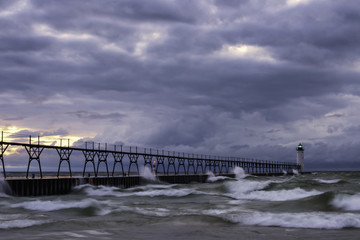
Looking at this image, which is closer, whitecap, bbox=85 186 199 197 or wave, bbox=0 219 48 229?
wave, bbox=0 219 48 229

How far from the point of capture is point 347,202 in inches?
1006

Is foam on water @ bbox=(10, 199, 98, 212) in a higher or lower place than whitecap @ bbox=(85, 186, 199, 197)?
higher

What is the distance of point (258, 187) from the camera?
51.6m

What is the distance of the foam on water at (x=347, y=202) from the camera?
24.6 metres

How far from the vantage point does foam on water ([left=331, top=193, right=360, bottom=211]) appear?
2461cm

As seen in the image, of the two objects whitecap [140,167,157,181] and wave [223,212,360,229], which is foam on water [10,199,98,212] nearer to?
wave [223,212,360,229]

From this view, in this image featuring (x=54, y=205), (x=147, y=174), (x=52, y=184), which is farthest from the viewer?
(x=147, y=174)

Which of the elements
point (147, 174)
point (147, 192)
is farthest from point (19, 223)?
point (147, 174)

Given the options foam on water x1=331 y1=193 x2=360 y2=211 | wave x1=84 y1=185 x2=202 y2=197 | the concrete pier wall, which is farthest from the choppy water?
wave x1=84 y1=185 x2=202 y2=197

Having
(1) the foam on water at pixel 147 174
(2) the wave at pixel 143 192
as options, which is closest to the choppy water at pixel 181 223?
(2) the wave at pixel 143 192

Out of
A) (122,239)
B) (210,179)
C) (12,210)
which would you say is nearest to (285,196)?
(12,210)

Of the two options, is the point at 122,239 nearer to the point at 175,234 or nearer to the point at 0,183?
the point at 175,234

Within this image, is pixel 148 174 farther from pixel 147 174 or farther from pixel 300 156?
pixel 300 156

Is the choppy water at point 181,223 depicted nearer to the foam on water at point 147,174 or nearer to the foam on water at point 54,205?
the foam on water at point 54,205
